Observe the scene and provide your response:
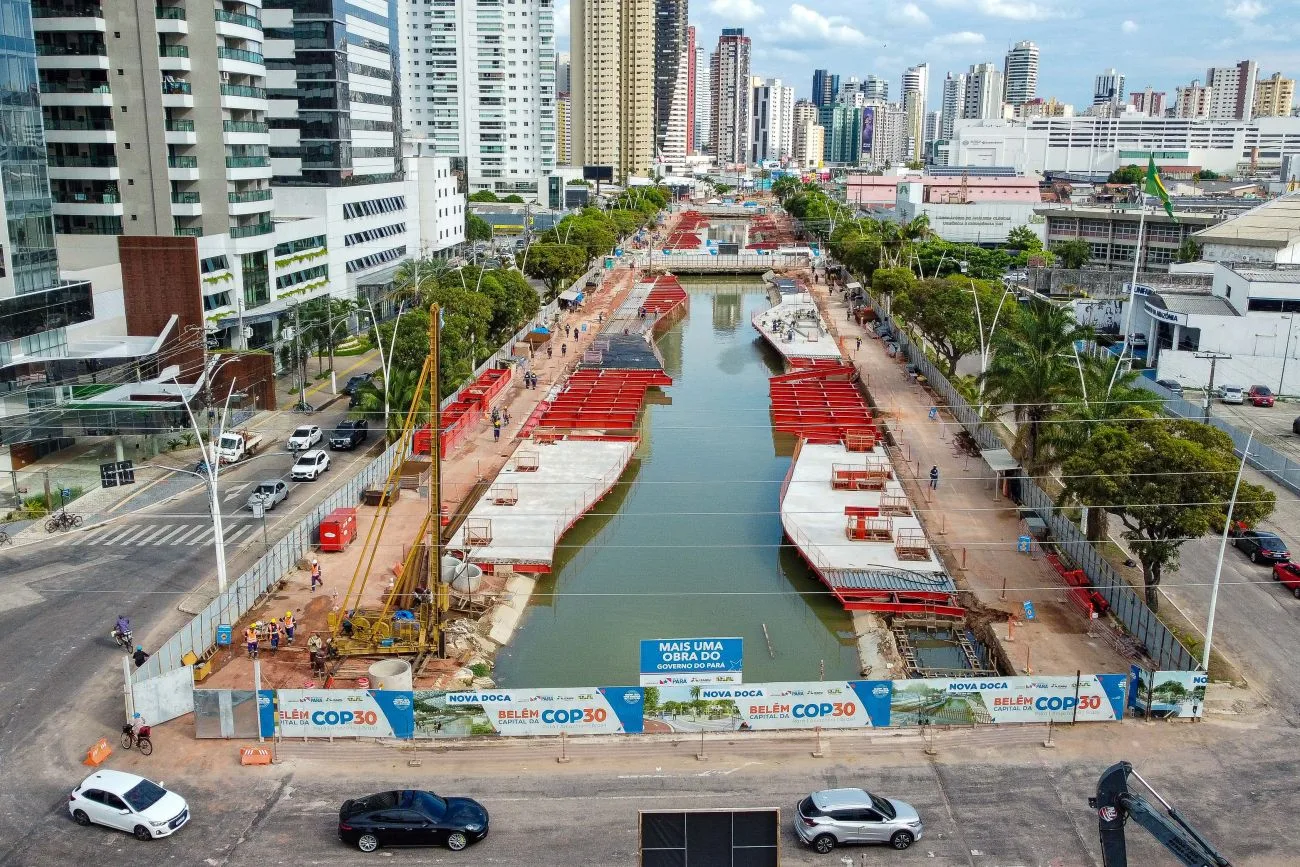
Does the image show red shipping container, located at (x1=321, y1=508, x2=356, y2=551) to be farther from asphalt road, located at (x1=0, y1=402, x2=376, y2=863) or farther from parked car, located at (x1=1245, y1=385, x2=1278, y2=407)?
parked car, located at (x1=1245, y1=385, x2=1278, y2=407)

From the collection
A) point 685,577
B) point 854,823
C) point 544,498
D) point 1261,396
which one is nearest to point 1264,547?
point 685,577

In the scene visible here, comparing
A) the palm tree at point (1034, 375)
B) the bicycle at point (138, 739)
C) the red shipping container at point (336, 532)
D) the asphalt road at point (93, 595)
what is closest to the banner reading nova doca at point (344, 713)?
the bicycle at point (138, 739)

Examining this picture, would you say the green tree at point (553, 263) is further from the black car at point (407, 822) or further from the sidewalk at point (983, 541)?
the black car at point (407, 822)

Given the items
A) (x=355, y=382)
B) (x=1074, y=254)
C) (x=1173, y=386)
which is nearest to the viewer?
(x=1173, y=386)

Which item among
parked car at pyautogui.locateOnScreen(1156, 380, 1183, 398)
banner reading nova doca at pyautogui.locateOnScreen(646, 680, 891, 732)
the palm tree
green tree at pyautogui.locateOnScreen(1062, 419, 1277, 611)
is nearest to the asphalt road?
banner reading nova doca at pyautogui.locateOnScreen(646, 680, 891, 732)

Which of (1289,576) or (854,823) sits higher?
(1289,576)

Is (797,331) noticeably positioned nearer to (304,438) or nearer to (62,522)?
(304,438)

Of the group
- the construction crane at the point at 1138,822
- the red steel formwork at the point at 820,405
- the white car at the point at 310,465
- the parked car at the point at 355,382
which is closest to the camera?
the construction crane at the point at 1138,822

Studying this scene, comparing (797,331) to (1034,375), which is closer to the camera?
(1034,375)
